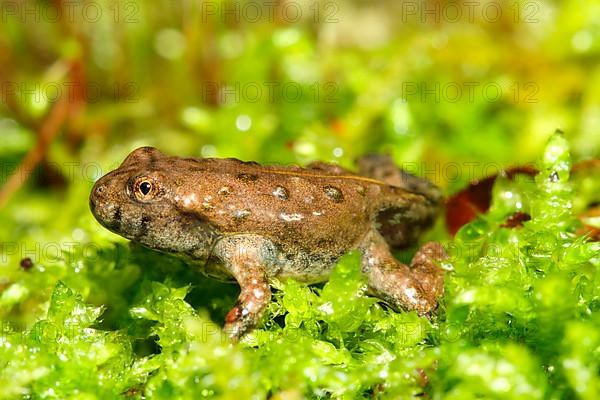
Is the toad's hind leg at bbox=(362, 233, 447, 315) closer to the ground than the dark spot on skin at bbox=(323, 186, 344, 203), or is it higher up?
closer to the ground

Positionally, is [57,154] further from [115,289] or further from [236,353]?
[236,353]

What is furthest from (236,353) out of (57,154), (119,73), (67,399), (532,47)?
(532,47)

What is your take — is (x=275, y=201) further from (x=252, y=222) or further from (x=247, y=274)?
(x=247, y=274)

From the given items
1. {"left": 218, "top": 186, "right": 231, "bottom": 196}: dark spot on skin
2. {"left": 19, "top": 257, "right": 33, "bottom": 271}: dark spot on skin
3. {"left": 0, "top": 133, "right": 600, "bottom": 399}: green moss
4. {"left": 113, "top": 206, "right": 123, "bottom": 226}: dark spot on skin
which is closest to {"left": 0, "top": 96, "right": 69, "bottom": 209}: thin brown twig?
{"left": 19, "top": 257, "right": 33, "bottom": 271}: dark spot on skin

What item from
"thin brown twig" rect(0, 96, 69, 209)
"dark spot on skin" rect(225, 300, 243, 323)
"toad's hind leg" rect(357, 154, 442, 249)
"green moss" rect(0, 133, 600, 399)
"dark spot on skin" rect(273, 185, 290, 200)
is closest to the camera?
"green moss" rect(0, 133, 600, 399)

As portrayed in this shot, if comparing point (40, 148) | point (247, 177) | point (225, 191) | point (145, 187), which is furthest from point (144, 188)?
point (40, 148)

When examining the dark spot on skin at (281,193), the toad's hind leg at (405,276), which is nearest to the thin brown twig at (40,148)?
the dark spot on skin at (281,193)

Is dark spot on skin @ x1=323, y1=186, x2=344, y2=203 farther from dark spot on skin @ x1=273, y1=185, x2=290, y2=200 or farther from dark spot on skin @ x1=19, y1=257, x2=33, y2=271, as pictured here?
dark spot on skin @ x1=19, y1=257, x2=33, y2=271
